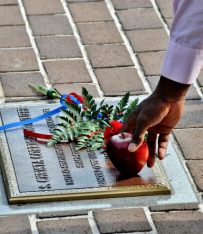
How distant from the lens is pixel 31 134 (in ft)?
13.8

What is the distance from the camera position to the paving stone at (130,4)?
18.7ft

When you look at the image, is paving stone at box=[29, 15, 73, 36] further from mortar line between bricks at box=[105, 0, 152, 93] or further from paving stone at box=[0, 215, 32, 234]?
paving stone at box=[0, 215, 32, 234]

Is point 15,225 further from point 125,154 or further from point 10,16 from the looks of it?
point 10,16

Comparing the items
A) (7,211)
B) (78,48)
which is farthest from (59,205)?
(78,48)

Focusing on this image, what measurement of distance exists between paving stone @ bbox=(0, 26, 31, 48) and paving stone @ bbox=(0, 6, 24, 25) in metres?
0.07

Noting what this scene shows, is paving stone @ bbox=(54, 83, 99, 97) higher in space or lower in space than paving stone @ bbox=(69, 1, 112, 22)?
lower

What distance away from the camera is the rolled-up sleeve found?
9.64 ft

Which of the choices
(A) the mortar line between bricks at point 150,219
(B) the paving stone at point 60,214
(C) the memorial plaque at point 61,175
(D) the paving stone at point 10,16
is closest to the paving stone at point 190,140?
(C) the memorial plaque at point 61,175

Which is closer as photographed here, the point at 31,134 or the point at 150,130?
the point at 150,130

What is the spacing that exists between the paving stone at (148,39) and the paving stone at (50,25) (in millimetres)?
387

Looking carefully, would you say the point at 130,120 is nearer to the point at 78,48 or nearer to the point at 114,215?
the point at 114,215

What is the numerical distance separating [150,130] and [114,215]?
47cm

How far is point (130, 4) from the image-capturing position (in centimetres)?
575

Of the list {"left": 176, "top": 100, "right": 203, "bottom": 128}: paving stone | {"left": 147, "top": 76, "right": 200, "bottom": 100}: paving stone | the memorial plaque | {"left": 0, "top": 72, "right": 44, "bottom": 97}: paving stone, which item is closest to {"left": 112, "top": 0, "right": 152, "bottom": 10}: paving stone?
{"left": 147, "top": 76, "right": 200, "bottom": 100}: paving stone
